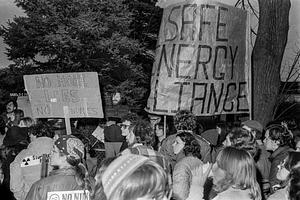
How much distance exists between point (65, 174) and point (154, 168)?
1.58 meters

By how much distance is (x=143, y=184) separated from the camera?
2010 millimetres

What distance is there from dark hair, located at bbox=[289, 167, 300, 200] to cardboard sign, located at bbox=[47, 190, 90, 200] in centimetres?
139

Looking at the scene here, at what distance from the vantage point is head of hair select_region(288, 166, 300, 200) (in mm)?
2615

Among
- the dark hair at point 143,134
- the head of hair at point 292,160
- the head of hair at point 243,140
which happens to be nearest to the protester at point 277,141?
the head of hair at point 243,140

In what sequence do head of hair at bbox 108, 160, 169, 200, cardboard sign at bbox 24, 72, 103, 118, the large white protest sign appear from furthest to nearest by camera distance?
cardboard sign at bbox 24, 72, 103, 118 → the large white protest sign → head of hair at bbox 108, 160, 169, 200

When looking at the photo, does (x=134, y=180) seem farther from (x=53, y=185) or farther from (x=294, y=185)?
(x=53, y=185)

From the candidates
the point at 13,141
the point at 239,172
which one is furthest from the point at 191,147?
the point at 13,141

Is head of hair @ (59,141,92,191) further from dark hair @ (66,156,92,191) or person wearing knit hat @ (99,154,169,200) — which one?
person wearing knit hat @ (99,154,169,200)

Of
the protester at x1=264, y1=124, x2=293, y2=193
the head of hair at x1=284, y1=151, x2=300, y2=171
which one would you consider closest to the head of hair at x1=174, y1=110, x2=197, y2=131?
the protester at x1=264, y1=124, x2=293, y2=193

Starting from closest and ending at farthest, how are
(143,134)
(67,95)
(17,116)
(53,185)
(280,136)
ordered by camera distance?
1. (53,185)
2. (143,134)
3. (280,136)
4. (17,116)
5. (67,95)

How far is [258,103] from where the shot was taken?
9359 millimetres

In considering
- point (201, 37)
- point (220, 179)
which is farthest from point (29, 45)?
point (220, 179)

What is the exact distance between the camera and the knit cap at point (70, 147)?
362cm

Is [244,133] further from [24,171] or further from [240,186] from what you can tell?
[24,171]
